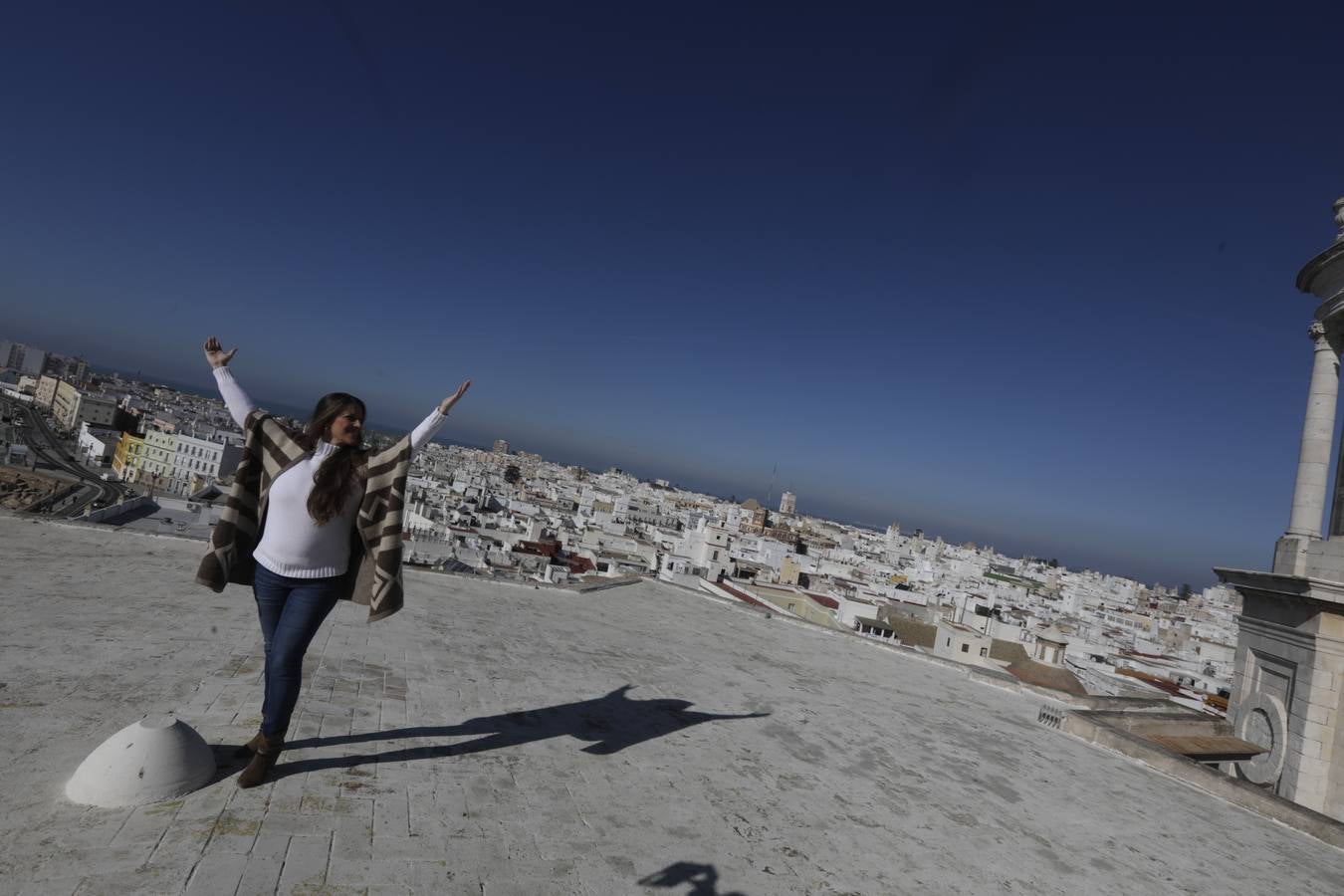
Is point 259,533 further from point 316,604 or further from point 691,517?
point 691,517

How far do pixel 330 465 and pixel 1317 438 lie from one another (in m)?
10.9

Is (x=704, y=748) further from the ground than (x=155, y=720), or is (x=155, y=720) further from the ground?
(x=155, y=720)

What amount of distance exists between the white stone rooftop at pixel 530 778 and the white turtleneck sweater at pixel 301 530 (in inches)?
36.3

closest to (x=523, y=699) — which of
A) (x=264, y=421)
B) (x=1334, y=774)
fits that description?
(x=264, y=421)

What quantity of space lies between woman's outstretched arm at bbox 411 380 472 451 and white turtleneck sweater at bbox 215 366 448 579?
0.01 m

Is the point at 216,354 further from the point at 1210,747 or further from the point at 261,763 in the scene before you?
the point at 1210,747

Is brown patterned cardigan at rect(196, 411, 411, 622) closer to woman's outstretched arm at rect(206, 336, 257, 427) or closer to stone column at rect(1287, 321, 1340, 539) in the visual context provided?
woman's outstretched arm at rect(206, 336, 257, 427)

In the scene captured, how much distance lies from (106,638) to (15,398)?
117 metres

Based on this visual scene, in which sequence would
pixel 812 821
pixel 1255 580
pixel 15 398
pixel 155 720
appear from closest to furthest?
pixel 155 720, pixel 812 821, pixel 1255 580, pixel 15 398

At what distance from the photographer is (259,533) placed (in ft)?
9.64

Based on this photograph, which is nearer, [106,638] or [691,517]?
[106,638]

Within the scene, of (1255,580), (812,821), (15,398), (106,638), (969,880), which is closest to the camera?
(969,880)

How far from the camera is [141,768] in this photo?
8.28 ft

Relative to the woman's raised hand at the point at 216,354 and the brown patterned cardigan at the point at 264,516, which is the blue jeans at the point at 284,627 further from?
Answer: the woman's raised hand at the point at 216,354
